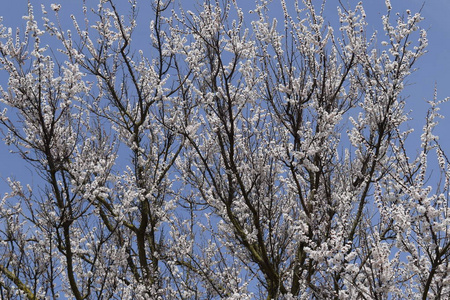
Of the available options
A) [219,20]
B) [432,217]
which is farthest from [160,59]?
[432,217]

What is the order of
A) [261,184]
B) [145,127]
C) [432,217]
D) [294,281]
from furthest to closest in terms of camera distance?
[145,127] → [261,184] → [294,281] → [432,217]

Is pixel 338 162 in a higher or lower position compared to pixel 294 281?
higher

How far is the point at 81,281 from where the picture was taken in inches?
352

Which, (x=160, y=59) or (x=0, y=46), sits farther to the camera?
(x=160, y=59)

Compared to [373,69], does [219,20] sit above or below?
above

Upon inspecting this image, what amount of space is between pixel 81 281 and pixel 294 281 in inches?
153

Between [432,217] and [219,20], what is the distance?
5182 millimetres

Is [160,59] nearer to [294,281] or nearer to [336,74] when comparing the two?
[336,74]

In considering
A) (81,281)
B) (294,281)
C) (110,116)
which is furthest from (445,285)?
(110,116)

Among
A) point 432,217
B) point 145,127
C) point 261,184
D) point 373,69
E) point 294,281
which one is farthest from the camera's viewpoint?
point 145,127

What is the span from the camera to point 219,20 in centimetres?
862

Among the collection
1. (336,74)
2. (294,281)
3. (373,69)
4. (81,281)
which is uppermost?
(336,74)

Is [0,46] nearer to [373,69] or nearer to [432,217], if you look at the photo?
[373,69]

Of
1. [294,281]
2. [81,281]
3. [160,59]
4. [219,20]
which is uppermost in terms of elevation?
[160,59]
